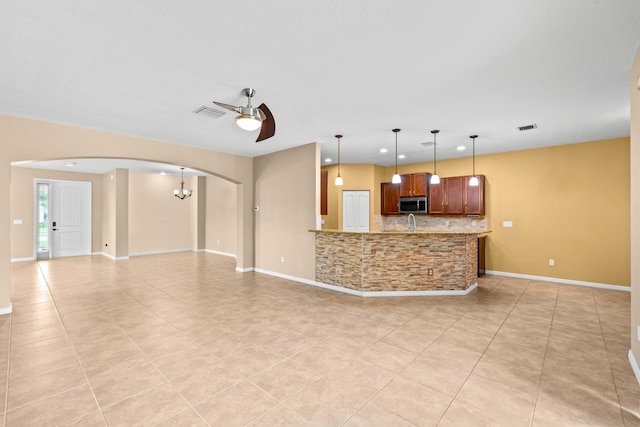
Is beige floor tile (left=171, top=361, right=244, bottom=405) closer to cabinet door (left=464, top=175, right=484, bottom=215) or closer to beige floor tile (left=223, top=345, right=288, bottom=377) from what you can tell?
beige floor tile (left=223, top=345, right=288, bottom=377)

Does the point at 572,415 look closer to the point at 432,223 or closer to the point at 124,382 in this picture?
the point at 124,382

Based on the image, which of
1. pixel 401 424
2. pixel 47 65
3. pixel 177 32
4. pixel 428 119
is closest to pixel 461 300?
pixel 428 119

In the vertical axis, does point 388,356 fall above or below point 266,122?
below

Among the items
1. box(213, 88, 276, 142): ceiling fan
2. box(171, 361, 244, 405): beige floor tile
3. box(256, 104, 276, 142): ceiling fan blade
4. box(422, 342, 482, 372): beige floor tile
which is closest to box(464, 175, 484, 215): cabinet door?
box(422, 342, 482, 372): beige floor tile

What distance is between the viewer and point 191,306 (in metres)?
4.50

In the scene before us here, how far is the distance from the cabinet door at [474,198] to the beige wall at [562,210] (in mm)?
205

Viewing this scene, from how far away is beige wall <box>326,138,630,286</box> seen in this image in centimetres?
545

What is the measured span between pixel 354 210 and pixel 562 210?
4.73 metres

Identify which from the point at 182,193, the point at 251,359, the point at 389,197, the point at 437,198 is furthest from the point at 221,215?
the point at 251,359

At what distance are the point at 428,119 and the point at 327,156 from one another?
331cm

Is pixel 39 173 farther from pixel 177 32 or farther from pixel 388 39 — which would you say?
pixel 388 39

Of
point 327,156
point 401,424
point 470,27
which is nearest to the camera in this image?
point 401,424

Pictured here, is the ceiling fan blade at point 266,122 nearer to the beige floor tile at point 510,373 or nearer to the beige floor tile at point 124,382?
the beige floor tile at point 124,382

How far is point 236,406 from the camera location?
219cm
